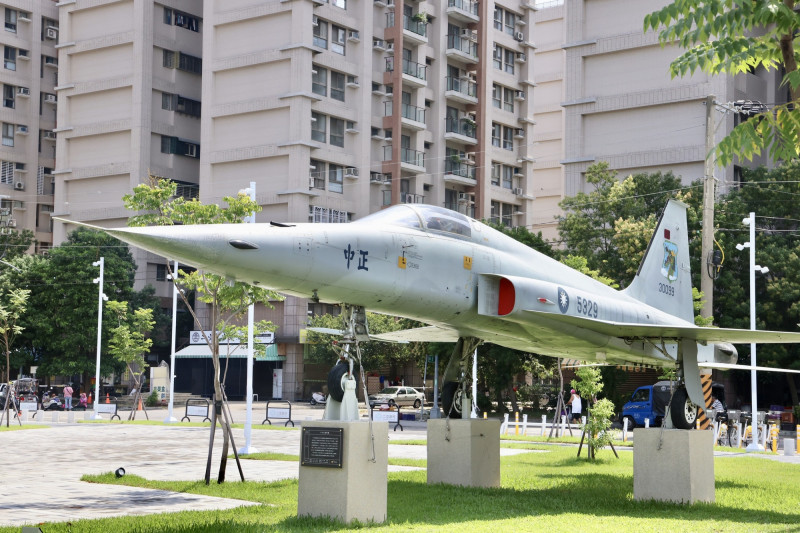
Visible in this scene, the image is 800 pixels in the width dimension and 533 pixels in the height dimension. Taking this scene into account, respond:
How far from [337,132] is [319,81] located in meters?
3.99

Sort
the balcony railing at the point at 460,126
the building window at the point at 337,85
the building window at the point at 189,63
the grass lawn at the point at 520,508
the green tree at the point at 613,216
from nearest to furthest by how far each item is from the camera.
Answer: the grass lawn at the point at 520,508 < the green tree at the point at 613,216 < the building window at the point at 337,85 < the building window at the point at 189,63 < the balcony railing at the point at 460,126

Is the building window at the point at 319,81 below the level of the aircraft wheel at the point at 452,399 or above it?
above

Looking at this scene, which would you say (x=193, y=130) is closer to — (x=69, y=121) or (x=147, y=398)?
(x=69, y=121)

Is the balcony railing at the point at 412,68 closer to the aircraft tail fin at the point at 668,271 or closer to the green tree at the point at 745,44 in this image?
the aircraft tail fin at the point at 668,271

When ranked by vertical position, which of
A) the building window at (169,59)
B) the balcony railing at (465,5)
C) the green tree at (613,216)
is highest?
the balcony railing at (465,5)

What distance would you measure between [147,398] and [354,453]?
55964 millimetres

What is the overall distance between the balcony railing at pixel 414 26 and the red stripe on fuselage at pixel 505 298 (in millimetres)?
60397

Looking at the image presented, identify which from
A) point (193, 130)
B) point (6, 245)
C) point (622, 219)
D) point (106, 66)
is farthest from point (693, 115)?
point (6, 245)

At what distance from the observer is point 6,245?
72312 millimetres

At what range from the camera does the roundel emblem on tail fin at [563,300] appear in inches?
639

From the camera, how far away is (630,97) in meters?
64.2

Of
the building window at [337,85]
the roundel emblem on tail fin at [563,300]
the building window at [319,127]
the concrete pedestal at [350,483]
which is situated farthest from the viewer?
the building window at [337,85]

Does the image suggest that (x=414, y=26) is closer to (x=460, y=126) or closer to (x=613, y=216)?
(x=460, y=126)

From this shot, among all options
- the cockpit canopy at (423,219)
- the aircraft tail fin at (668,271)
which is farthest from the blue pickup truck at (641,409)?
the cockpit canopy at (423,219)
